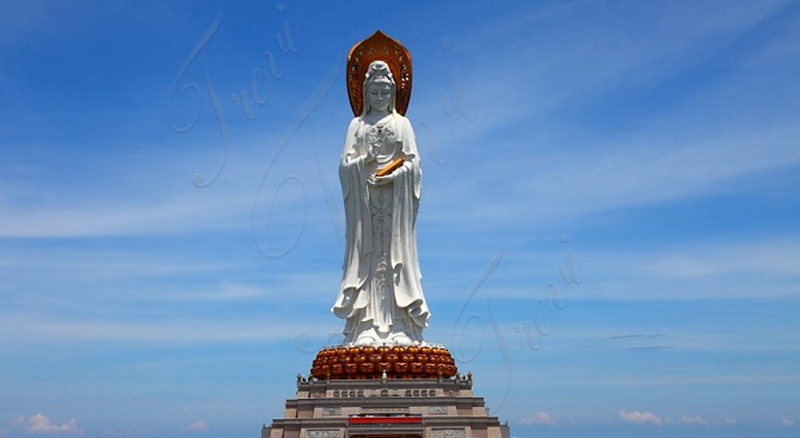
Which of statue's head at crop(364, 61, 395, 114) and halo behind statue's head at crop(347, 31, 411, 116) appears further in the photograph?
halo behind statue's head at crop(347, 31, 411, 116)

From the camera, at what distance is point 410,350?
26.8 meters

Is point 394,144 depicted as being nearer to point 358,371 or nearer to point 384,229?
point 384,229

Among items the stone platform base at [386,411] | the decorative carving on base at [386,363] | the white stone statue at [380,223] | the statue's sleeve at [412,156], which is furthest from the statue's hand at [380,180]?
the stone platform base at [386,411]

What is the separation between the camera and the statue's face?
29625 millimetres

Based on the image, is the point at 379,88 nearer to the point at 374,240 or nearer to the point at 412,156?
the point at 412,156

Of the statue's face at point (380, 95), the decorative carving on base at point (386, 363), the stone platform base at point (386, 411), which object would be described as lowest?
the stone platform base at point (386, 411)

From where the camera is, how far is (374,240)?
2897 cm

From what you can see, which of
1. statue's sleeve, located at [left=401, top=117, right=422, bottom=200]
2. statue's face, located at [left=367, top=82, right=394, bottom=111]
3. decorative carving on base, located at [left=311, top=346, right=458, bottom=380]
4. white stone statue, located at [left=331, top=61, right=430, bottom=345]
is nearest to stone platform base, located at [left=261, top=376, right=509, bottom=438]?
decorative carving on base, located at [left=311, top=346, right=458, bottom=380]

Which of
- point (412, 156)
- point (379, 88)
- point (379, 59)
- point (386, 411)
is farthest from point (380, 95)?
point (386, 411)

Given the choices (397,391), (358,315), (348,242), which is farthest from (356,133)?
(397,391)

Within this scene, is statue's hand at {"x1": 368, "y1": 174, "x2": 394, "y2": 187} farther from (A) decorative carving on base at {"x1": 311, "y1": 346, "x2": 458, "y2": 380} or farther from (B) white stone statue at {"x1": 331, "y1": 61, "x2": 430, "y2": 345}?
(A) decorative carving on base at {"x1": 311, "y1": 346, "x2": 458, "y2": 380}

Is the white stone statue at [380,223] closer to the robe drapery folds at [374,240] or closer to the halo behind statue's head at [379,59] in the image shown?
the robe drapery folds at [374,240]

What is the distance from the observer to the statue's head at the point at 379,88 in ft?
97.0

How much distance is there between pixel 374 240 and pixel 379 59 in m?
5.14
